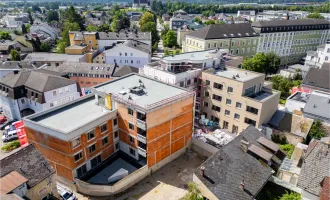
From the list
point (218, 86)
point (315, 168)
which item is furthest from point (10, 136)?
point (315, 168)

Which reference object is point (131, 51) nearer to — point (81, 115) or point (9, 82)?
point (9, 82)

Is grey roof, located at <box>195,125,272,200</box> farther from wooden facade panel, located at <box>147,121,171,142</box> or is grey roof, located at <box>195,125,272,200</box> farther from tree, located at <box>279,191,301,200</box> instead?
wooden facade panel, located at <box>147,121,171,142</box>

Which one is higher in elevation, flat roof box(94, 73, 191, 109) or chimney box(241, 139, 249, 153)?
flat roof box(94, 73, 191, 109)

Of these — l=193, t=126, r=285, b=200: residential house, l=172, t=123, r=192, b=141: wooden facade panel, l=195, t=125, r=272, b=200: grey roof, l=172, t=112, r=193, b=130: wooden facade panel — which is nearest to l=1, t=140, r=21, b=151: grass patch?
l=172, t=123, r=192, b=141: wooden facade panel

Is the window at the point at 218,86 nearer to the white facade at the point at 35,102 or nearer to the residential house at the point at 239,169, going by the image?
the residential house at the point at 239,169

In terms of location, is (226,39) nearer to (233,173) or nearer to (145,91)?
(145,91)

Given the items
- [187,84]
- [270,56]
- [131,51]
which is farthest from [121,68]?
[270,56]
